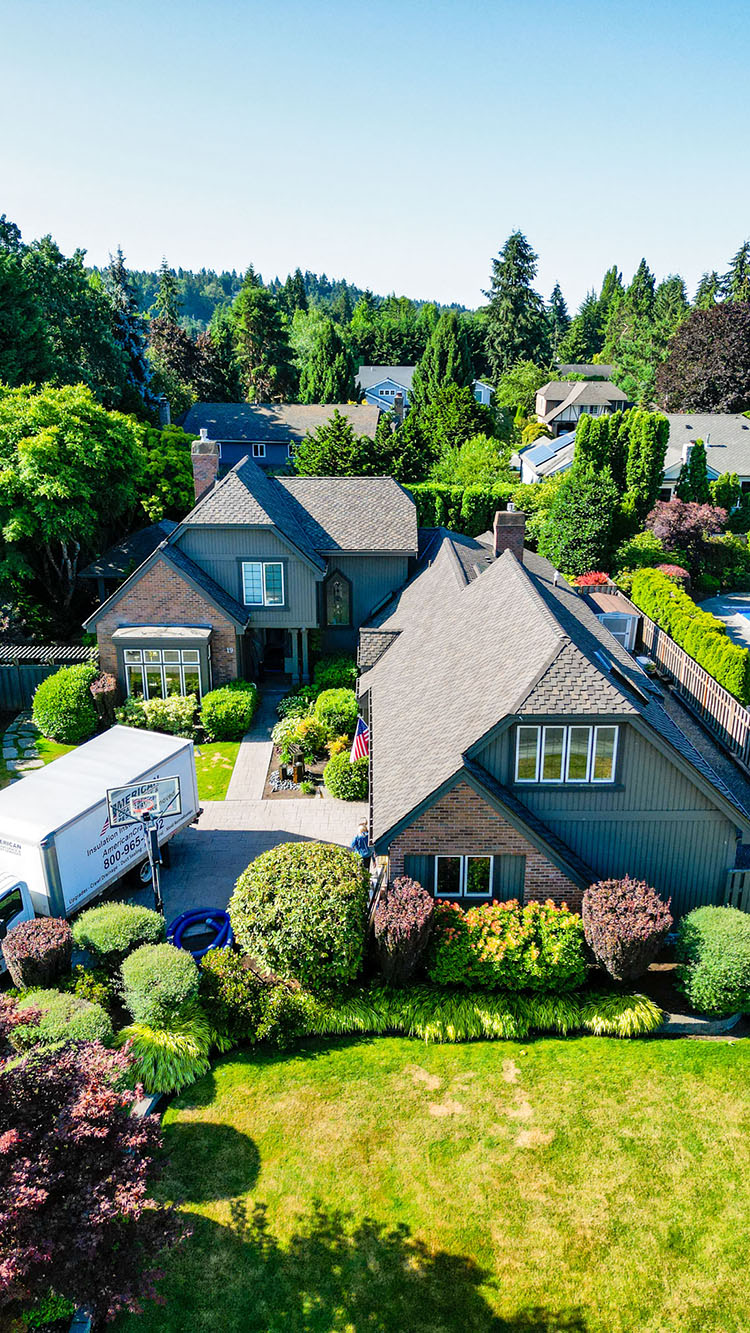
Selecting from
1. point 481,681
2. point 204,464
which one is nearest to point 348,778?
point 481,681

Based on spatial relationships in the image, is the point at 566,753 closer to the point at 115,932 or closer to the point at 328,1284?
the point at 115,932

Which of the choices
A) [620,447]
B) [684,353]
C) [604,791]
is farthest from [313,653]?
[684,353]

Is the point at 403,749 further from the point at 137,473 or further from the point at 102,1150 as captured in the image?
the point at 137,473

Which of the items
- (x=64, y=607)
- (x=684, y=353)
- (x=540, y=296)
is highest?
(x=540, y=296)

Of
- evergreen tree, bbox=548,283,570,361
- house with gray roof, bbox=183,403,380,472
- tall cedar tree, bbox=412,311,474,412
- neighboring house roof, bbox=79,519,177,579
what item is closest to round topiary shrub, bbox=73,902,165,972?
neighboring house roof, bbox=79,519,177,579

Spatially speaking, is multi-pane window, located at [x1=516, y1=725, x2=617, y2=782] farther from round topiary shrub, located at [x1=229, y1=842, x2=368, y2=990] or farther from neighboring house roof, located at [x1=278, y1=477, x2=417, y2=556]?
neighboring house roof, located at [x1=278, y1=477, x2=417, y2=556]

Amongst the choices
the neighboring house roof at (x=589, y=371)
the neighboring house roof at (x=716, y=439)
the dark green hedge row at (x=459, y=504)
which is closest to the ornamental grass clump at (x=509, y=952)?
the dark green hedge row at (x=459, y=504)

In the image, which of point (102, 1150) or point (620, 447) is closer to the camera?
point (102, 1150)
